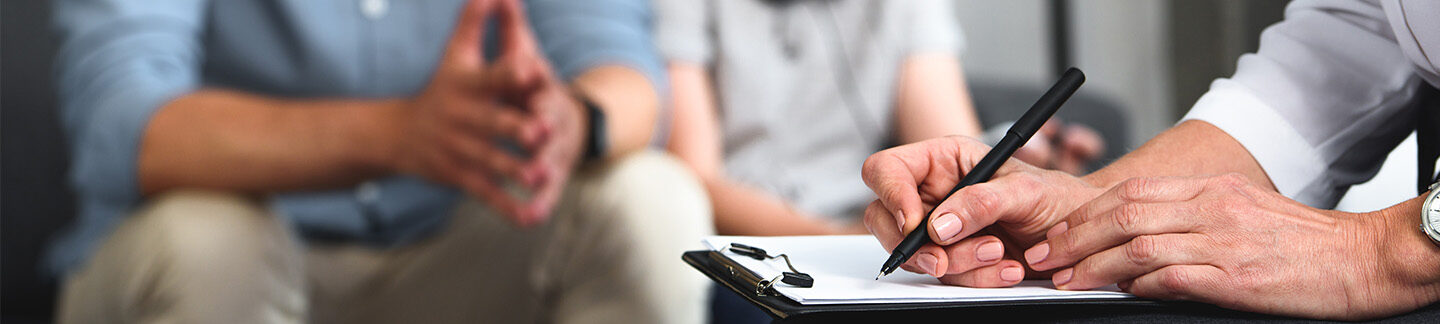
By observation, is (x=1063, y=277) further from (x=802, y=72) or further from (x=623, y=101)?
(x=802, y=72)

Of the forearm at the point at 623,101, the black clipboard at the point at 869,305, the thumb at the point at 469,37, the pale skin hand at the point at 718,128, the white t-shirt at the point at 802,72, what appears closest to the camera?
the black clipboard at the point at 869,305

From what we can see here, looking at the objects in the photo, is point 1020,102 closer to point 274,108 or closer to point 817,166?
point 817,166

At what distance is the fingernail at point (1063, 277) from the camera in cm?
31

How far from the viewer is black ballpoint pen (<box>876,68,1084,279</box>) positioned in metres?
0.30

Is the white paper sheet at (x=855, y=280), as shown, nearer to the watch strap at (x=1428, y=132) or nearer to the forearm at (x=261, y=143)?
the watch strap at (x=1428, y=132)

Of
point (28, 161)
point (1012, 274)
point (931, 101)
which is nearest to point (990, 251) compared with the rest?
point (1012, 274)

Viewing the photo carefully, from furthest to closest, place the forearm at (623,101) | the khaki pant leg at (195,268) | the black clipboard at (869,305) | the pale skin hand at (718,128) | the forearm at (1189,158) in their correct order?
the pale skin hand at (718,128)
the forearm at (623,101)
the khaki pant leg at (195,268)
the forearm at (1189,158)
the black clipboard at (869,305)

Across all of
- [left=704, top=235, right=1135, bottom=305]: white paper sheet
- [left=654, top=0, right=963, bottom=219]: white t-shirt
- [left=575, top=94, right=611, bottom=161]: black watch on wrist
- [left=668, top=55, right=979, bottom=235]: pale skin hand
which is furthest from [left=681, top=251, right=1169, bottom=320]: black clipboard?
[left=654, top=0, right=963, bottom=219]: white t-shirt

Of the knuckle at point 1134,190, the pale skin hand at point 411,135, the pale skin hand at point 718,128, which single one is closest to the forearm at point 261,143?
the pale skin hand at point 411,135

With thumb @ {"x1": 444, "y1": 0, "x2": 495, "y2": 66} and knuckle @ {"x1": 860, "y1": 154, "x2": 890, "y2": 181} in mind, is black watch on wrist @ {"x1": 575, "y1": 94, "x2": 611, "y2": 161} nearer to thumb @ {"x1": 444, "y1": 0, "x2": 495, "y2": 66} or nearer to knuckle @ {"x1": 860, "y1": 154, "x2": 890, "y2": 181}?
thumb @ {"x1": 444, "y1": 0, "x2": 495, "y2": 66}

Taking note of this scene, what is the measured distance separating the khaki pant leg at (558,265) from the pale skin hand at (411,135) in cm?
4

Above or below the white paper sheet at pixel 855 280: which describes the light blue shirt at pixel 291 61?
above

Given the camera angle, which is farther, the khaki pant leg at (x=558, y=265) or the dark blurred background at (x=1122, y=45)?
the dark blurred background at (x=1122, y=45)

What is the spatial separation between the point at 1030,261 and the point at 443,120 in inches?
21.2
